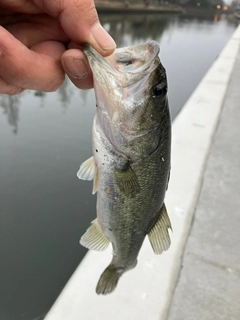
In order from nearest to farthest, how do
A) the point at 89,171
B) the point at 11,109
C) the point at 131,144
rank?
1. the point at 131,144
2. the point at 89,171
3. the point at 11,109

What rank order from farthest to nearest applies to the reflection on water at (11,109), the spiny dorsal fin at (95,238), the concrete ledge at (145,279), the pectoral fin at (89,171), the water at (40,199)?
the reflection on water at (11,109) < the water at (40,199) < the concrete ledge at (145,279) < the spiny dorsal fin at (95,238) < the pectoral fin at (89,171)

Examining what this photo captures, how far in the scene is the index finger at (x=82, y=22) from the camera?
1.12 metres

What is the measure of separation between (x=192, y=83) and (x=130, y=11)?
2437 cm

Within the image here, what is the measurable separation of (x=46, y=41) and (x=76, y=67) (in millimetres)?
271

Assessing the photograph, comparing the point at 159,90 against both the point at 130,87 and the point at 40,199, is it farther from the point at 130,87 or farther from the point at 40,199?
the point at 40,199

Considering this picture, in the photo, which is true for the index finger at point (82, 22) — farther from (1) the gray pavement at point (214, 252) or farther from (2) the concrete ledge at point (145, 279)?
(1) the gray pavement at point (214, 252)

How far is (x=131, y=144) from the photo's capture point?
1.25 m

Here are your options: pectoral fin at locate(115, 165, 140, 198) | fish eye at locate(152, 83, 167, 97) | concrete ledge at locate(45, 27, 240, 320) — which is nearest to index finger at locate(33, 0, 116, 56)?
fish eye at locate(152, 83, 167, 97)

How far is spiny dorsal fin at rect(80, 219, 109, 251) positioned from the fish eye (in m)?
0.66

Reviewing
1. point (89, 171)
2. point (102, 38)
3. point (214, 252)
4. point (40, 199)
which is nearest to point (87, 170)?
point (89, 171)

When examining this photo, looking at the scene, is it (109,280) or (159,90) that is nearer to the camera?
(159,90)

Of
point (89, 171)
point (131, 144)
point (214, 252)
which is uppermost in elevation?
point (131, 144)

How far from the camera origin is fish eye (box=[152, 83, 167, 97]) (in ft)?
3.89

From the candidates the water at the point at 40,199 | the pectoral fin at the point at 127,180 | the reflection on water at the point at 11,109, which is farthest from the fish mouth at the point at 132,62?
the reflection on water at the point at 11,109
